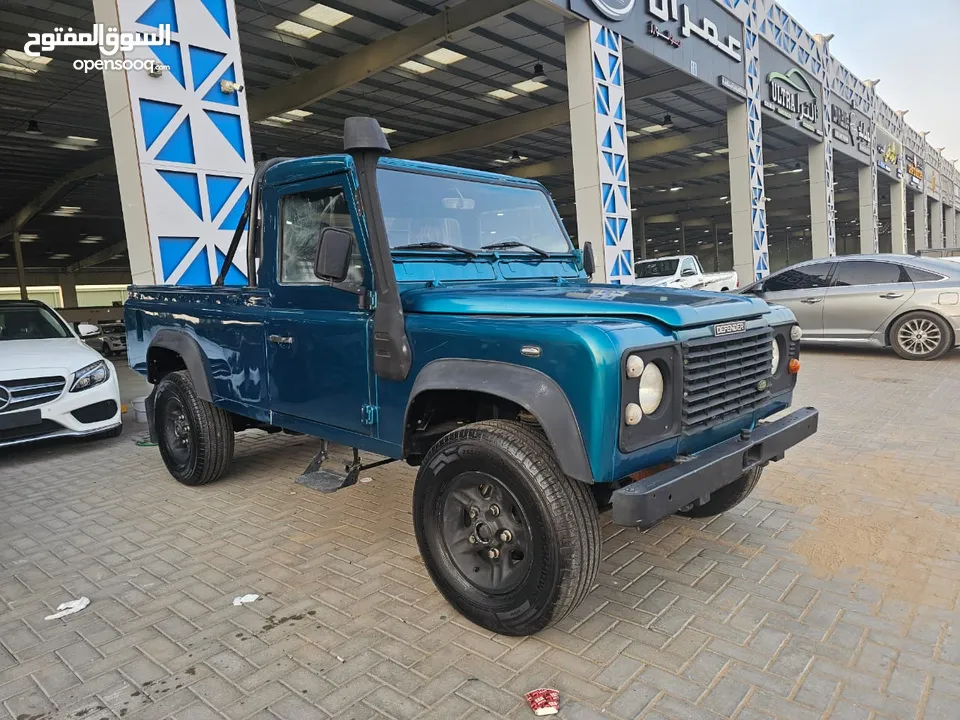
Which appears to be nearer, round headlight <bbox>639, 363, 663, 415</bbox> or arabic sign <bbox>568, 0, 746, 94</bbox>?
round headlight <bbox>639, 363, 663, 415</bbox>

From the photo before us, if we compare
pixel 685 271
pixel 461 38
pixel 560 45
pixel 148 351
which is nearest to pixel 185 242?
pixel 148 351

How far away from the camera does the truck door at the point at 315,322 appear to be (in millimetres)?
3258

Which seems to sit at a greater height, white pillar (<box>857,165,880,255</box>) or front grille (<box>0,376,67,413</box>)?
white pillar (<box>857,165,880,255</box>)

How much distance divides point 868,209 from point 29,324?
107 feet

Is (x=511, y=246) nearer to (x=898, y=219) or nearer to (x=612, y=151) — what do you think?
(x=612, y=151)

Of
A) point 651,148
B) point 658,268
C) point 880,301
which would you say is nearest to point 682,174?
point 651,148

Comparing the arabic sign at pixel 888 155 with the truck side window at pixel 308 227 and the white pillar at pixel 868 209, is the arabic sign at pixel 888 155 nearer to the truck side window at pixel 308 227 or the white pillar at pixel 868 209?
the white pillar at pixel 868 209

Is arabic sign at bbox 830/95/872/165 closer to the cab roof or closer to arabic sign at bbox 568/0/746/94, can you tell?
arabic sign at bbox 568/0/746/94

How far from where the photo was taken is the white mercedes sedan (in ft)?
18.3

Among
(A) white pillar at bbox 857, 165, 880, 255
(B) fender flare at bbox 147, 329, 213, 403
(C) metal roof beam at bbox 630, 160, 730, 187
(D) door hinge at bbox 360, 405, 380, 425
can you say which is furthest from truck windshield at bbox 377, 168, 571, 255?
(A) white pillar at bbox 857, 165, 880, 255

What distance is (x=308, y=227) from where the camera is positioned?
3.57 meters

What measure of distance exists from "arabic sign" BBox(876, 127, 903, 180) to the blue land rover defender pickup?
113ft

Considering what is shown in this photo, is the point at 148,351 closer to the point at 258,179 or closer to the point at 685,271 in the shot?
the point at 258,179

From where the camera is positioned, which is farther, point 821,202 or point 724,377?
point 821,202
